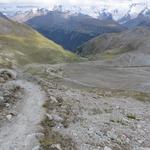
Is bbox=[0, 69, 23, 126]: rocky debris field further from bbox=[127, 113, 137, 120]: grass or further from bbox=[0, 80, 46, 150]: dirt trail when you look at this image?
bbox=[127, 113, 137, 120]: grass

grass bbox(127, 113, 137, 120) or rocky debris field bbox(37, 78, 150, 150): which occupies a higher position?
rocky debris field bbox(37, 78, 150, 150)

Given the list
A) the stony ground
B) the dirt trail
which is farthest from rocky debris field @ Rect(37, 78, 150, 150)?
the dirt trail

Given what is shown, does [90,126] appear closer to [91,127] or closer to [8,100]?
[91,127]

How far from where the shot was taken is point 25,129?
33375mm

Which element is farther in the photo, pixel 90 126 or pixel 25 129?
pixel 90 126

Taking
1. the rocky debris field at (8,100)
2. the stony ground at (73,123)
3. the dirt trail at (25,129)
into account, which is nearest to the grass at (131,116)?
the stony ground at (73,123)

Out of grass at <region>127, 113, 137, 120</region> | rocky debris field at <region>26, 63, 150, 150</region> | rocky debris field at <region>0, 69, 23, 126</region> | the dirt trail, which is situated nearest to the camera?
the dirt trail

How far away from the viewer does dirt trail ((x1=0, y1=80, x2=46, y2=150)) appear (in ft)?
97.7

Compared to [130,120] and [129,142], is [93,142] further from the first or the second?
[130,120]

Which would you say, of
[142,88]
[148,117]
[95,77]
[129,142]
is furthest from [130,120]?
[95,77]

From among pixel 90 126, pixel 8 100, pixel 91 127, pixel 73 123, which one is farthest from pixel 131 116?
pixel 8 100

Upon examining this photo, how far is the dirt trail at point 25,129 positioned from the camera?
29766mm

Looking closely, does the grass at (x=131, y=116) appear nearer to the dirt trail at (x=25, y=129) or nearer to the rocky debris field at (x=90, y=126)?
the rocky debris field at (x=90, y=126)

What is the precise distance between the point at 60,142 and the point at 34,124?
465cm
